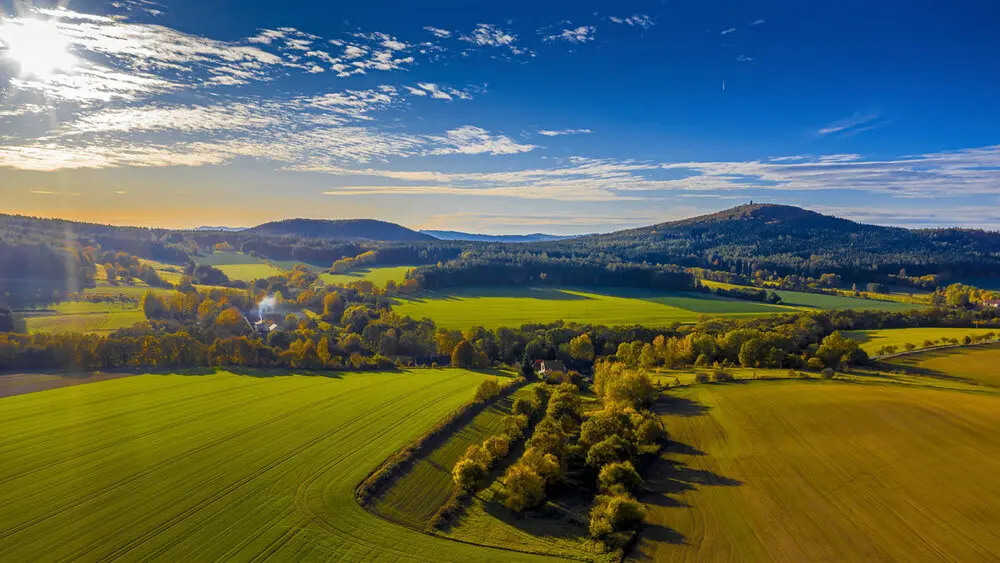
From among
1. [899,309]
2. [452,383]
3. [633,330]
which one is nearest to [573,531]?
[452,383]

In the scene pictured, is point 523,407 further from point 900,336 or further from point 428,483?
point 900,336

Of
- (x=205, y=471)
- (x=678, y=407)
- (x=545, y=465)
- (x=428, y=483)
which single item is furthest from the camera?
(x=678, y=407)

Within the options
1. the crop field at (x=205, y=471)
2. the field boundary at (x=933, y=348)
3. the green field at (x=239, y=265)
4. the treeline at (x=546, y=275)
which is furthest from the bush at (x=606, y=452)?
the green field at (x=239, y=265)

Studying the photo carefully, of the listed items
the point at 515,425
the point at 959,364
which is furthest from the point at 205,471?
the point at 959,364

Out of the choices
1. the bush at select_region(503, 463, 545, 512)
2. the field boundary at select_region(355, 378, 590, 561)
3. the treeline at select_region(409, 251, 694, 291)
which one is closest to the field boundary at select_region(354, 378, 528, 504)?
the field boundary at select_region(355, 378, 590, 561)

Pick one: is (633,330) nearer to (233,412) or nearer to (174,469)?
(233,412)

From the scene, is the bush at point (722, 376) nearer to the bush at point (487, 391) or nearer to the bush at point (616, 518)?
the bush at point (487, 391)
